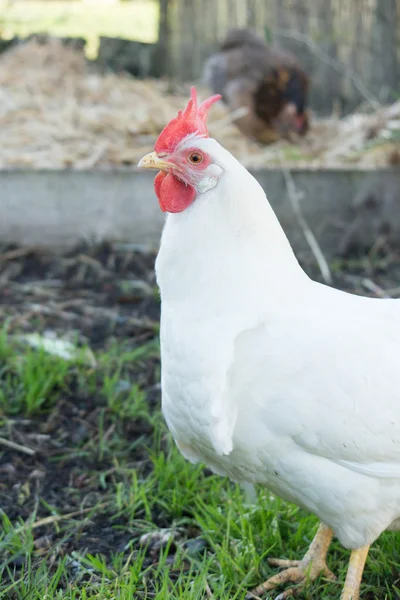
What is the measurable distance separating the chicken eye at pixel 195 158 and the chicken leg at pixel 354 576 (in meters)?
1.11

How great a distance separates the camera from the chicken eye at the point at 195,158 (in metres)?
1.93

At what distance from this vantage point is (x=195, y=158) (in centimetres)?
194

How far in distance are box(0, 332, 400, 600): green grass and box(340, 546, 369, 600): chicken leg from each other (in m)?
0.12

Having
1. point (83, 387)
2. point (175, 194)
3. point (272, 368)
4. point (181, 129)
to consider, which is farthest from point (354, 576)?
point (83, 387)

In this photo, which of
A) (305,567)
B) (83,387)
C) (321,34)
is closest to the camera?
(305,567)

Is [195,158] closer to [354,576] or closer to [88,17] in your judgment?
[354,576]

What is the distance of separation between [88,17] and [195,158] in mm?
7621

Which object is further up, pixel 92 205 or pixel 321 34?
pixel 321 34

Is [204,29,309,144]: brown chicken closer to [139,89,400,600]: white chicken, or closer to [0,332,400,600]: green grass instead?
[0,332,400,600]: green grass

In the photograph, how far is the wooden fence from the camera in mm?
6535

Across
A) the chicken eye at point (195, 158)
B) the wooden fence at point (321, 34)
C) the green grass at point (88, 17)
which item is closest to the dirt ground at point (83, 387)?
the chicken eye at point (195, 158)

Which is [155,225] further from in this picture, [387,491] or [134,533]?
[387,491]

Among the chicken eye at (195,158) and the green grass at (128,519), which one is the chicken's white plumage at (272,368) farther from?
the green grass at (128,519)

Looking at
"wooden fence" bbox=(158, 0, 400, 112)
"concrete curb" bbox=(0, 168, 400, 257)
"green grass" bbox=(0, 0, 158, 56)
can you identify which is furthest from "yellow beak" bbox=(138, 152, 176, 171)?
"green grass" bbox=(0, 0, 158, 56)
